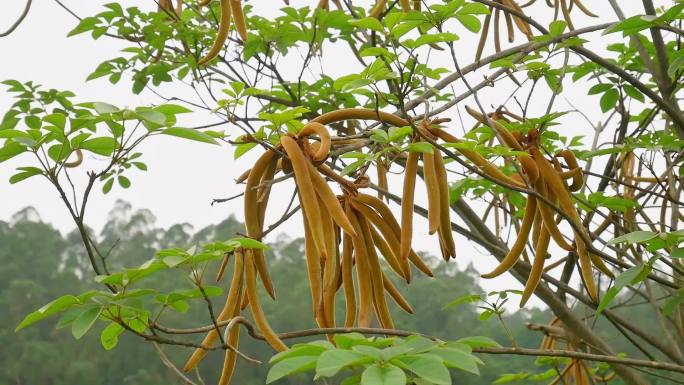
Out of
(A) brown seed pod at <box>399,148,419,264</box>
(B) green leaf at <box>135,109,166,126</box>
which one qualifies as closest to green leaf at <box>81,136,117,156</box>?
(B) green leaf at <box>135,109,166,126</box>

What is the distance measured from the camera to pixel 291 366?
29.8 inches

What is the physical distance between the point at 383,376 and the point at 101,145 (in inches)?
21.1

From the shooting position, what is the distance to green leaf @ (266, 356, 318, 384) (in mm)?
746

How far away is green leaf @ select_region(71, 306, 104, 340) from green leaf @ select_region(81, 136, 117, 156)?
0.70ft

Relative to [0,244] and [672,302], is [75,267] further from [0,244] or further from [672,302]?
[672,302]

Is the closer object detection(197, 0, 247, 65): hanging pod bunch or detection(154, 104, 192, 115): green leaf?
detection(154, 104, 192, 115): green leaf

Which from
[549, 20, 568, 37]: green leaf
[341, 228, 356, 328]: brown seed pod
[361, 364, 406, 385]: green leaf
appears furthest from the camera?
[549, 20, 568, 37]: green leaf

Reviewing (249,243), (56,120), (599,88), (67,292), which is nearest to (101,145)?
(56,120)

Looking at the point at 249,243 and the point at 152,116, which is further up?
the point at 152,116

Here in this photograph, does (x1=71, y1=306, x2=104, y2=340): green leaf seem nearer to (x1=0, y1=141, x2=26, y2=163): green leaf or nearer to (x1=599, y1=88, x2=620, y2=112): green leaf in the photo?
(x1=0, y1=141, x2=26, y2=163): green leaf

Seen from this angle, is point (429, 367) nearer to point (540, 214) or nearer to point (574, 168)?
point (540, 214)

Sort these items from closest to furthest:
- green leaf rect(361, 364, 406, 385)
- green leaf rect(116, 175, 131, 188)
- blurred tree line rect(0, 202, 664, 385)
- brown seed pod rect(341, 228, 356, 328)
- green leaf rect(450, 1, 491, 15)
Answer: green leaf rect(361, 364, 406, 385) < brown seed pod rect(341, 228, 356, 328) < green leaf rect(450, 1, 491, 15) < green leaf rect(116, 175, 131, 188) < blurred tree line rect(0, 202, 664, 385)

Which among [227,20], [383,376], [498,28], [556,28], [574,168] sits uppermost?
[498,28]

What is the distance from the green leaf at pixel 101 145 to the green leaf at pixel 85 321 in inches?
8.5
